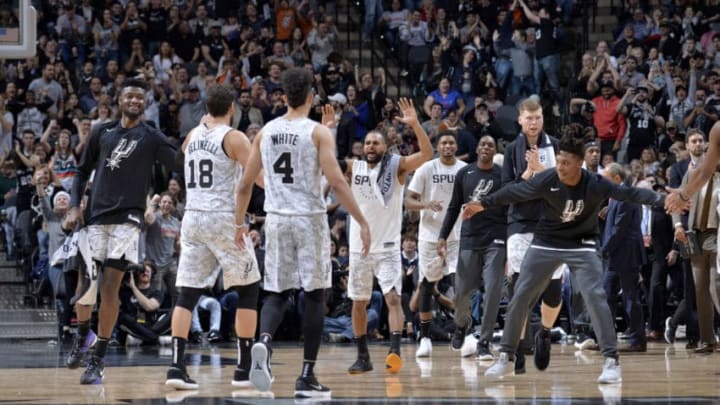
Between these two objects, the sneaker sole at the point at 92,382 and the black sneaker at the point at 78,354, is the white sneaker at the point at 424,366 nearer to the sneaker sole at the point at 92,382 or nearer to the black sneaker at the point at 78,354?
the sneaker sole at the point at 92,382

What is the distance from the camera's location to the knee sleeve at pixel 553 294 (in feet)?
36.2

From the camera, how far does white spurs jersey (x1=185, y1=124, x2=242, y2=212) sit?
9555mm

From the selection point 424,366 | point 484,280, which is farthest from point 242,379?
point 484,280

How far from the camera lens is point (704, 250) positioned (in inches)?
555

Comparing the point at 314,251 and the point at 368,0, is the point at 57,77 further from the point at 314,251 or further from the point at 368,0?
the point at 314,251

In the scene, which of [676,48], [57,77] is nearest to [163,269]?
[57,77]

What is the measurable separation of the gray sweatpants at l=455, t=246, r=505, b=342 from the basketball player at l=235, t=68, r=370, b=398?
13.0 ft

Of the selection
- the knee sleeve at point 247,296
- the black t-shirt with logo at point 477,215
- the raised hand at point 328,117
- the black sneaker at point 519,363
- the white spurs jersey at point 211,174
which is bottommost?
the black sneaker at point 519,363

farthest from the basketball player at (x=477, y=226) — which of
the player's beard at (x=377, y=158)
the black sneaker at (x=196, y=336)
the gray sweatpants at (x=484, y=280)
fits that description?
the black sneaker at (x=196, y=336)

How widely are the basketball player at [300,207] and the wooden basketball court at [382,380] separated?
67 cm

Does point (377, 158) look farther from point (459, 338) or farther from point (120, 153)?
point (459, 338)

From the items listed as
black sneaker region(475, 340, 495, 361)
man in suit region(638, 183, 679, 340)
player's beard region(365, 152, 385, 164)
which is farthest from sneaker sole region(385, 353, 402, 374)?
man in suit region(638, 183, 679, 340)

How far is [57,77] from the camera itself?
21844mm

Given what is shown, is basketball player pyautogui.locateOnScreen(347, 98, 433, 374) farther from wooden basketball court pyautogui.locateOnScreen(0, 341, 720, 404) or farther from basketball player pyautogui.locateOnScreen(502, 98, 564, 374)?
basketball player pyautogui.locateOnScreen(502, 98, 564, 374)
